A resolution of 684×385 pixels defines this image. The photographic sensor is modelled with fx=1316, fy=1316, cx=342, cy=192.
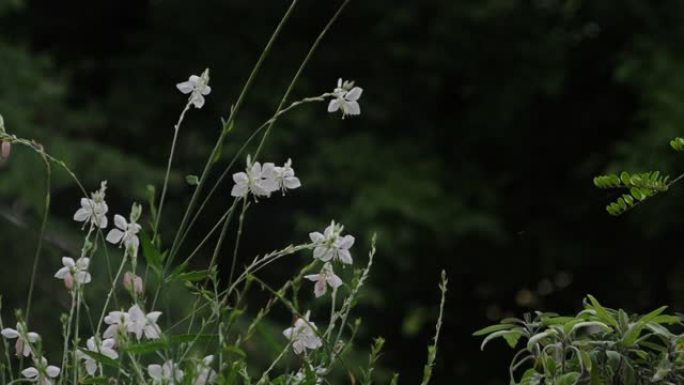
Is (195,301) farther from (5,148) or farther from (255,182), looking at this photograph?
(5,148)

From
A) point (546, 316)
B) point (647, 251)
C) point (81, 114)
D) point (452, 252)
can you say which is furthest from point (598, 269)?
point (546, 316)

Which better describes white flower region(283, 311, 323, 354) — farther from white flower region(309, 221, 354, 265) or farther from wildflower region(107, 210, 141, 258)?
wildflower region(107, 210, 141, 258)

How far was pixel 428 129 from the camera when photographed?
7.78 m

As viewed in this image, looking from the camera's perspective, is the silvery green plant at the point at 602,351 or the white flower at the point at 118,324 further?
the silvery green plant at the point at 602,351

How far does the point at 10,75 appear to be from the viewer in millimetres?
6371

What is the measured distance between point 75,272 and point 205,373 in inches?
10.2

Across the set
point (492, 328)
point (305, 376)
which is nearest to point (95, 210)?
point (305, 376)

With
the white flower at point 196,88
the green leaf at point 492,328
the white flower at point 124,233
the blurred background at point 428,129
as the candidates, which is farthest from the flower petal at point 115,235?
the blurred background at point 428,129

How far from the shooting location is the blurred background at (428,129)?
6.94 m

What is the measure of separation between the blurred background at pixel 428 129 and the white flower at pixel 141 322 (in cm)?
500

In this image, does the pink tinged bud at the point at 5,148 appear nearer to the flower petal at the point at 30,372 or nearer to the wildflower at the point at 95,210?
the wildflower at the point at 95,210

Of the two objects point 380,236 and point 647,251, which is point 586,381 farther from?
point 647,251

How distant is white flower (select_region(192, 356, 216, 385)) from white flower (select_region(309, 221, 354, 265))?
0.20m

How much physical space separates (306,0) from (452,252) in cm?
177
